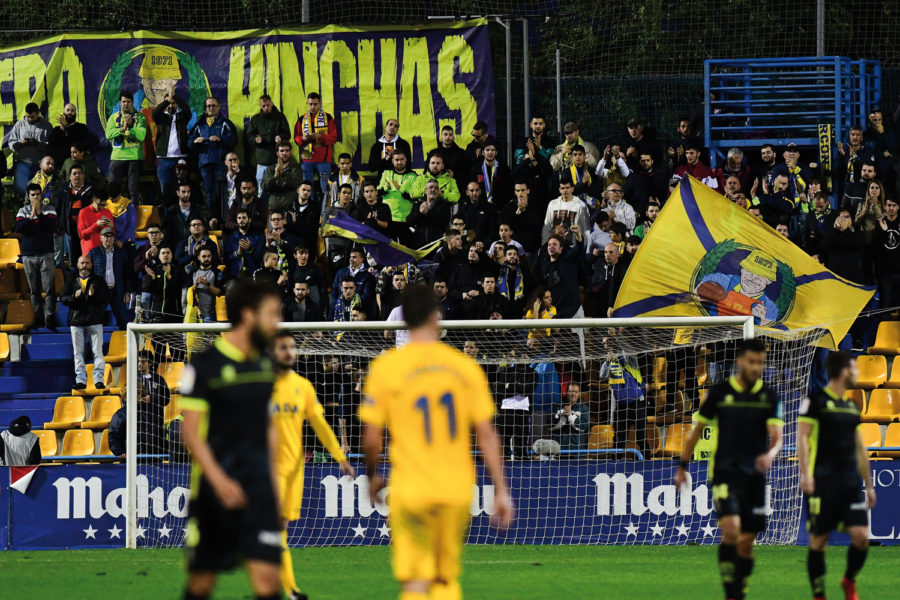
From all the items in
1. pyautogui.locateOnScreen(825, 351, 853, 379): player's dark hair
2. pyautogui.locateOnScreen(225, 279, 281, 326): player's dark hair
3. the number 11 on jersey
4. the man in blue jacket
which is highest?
the man in blue jacket

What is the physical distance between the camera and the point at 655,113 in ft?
74.2

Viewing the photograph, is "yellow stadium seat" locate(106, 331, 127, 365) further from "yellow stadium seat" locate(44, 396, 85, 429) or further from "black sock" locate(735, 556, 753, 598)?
"black sock" locate(735, 556, 753, 598)

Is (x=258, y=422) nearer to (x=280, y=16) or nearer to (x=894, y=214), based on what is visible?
(x=894, y=214)

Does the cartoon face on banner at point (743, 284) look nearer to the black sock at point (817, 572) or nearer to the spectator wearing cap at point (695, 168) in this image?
the spectator wearing cap at point (695, 168)

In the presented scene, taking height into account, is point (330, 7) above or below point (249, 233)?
above

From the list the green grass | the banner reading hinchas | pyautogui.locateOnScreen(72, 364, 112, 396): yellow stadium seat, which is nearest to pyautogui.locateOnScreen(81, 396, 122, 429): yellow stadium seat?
pyautogui.locateOnScreen(72, 364, 112, 396): yellow stadium seat

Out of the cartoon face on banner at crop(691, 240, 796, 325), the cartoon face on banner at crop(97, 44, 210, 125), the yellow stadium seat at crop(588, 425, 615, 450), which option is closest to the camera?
the yellow stadium seat at crop(588, 425, 615, 450)

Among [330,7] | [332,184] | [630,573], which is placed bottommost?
[630,573]

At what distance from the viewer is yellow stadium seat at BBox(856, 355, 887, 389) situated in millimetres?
17469

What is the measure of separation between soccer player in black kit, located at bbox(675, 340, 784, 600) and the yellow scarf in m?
12.3

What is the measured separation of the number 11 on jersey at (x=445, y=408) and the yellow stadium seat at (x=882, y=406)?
11.7 metres

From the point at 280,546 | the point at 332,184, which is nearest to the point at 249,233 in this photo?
the point at 332,184

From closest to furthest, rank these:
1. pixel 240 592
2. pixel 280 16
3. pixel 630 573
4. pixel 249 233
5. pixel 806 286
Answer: pixel 240 592, pixel 630 573, pixel 806 286, pixel 249 233, pixel 280 16

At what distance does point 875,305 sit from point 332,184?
7281 mm
